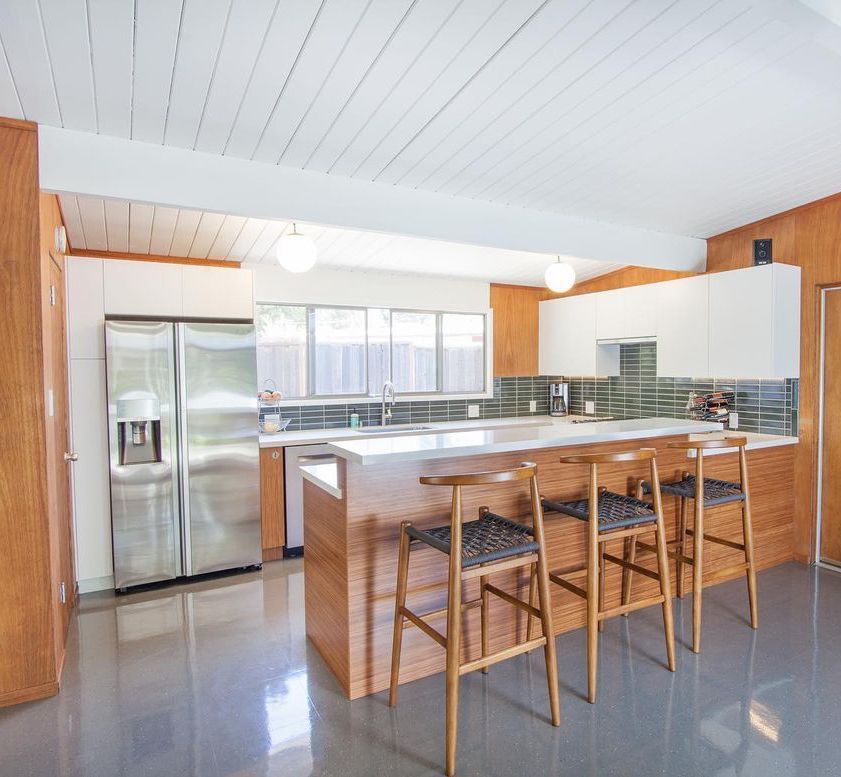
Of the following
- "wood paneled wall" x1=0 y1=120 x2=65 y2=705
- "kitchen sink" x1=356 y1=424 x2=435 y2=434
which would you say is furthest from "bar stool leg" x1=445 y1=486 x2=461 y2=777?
"kitchen sink" x1=356 y1=424 x2=435 y2=434

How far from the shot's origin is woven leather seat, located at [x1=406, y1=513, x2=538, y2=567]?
1.92m

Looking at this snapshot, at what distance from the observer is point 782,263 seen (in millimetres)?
3742

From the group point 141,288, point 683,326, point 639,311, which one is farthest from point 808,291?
point 141,288

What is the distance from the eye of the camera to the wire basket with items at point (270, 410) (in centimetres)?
410

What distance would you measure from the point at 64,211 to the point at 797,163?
13.4 feet

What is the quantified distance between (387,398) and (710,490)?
8.76 feet

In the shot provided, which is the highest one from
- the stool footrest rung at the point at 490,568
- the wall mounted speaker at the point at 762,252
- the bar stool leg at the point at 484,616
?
the wall mounted speaker at the point at 762,252

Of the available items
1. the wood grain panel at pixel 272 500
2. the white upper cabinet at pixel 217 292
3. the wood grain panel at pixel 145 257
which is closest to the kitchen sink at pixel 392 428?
the wood grain panel at pixel 272 500

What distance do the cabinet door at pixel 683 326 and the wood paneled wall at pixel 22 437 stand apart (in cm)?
401

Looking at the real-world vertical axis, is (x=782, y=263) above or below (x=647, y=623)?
above

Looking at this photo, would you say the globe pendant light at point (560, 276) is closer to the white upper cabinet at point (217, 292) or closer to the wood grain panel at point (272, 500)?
the white upper cabinet at point (217, 292)

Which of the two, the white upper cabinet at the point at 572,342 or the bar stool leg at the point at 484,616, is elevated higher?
the white upper cabinet at the point at 572,342

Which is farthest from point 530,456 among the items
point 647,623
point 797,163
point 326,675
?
point 797,163

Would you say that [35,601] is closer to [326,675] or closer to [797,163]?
[326,675]
